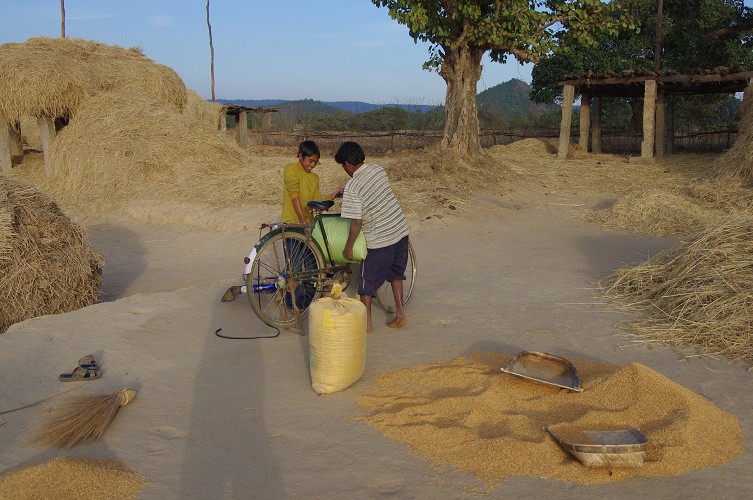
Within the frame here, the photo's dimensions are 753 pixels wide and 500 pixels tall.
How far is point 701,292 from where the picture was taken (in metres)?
4.94

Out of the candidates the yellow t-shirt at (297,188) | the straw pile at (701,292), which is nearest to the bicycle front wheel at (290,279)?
the yellow t-shirt at (297,188)

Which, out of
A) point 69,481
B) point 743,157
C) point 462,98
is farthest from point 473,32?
point 69,481

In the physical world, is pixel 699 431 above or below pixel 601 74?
below

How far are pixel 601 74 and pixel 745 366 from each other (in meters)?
14.5

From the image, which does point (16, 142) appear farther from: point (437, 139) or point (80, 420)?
point (80, 420)

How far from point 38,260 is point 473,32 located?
9.94 m

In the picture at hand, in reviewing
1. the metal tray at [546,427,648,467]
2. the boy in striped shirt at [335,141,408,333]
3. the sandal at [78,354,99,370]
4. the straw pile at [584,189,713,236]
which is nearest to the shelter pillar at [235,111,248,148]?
the straw pile at [584,189,713,236]

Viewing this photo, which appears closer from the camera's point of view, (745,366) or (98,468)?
(98,468)

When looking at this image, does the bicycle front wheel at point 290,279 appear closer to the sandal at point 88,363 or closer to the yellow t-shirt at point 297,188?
the yellow t-shirt at point 297,188

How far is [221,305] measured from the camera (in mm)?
5773

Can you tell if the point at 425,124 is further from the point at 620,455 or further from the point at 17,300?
the point at 620,455

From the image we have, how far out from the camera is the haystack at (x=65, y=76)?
13172mm

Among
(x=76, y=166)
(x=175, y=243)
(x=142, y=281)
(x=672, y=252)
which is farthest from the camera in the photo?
(x=76, y=166)

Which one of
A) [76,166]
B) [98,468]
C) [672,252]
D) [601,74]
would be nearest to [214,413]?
[98,468]
